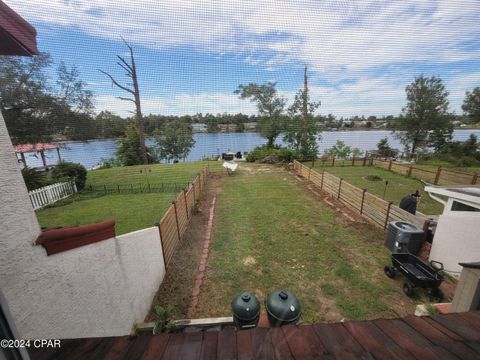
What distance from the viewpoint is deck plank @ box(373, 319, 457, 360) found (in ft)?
2.35

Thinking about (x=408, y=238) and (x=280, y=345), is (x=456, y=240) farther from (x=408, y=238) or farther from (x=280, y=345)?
(x=280, y=345)

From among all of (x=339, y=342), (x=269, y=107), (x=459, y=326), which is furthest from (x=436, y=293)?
(x=269, y=107)

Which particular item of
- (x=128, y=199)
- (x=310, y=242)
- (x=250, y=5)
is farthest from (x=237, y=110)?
(x=128, y=199)

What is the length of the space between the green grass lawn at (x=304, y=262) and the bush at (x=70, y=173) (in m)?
5.04

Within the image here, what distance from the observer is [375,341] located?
761 mm

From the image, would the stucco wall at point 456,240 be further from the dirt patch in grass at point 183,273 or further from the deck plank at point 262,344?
the dirt patch in grass at point 183,273

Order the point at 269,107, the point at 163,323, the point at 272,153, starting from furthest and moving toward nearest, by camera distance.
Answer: the point at 272,153 < the point at 269,107 < the point at 163,323

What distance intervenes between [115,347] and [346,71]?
16.1 feet

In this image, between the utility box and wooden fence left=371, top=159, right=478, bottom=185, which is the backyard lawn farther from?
wooden fence left=371, top=159, right=478, bottom=185

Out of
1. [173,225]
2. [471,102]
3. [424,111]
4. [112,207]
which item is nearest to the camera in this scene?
[173,225]

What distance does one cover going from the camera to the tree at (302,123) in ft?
35.5

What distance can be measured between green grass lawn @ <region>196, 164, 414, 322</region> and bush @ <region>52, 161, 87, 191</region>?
5043mm

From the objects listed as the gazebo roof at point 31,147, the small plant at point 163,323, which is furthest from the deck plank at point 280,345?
the gazebo roof at point 31,147

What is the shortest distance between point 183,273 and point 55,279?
224 cm
